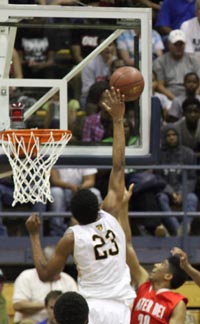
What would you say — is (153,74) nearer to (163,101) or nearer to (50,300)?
(163,101)

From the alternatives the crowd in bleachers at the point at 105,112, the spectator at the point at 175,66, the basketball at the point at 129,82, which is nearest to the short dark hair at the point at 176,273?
the crowd in bleachers at the point at 105,112

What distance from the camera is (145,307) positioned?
7746 millimetres

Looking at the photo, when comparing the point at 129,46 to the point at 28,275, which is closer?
the point at 28,275

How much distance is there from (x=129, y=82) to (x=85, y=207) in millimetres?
904

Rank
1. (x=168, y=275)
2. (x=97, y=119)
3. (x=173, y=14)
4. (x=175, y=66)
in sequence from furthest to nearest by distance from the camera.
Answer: (x=173, y=14) → (x=175, y=66) → (x=97, y=119) → (x=168, y=275)

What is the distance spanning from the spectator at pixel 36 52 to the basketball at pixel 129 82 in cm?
390

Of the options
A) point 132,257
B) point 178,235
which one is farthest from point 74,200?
point 178,235

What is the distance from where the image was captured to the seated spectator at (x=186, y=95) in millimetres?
11125

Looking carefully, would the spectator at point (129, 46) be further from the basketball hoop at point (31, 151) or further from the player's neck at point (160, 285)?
the basketball hoop at point (31, 151)

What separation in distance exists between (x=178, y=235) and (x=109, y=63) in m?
1.93

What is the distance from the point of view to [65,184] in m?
10.3

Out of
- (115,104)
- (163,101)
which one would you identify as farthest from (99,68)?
(115,104)

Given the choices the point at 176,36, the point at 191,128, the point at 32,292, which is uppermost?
the point at 176,36

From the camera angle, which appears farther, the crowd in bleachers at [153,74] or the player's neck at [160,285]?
the crowd in bleachers at [153,74]
